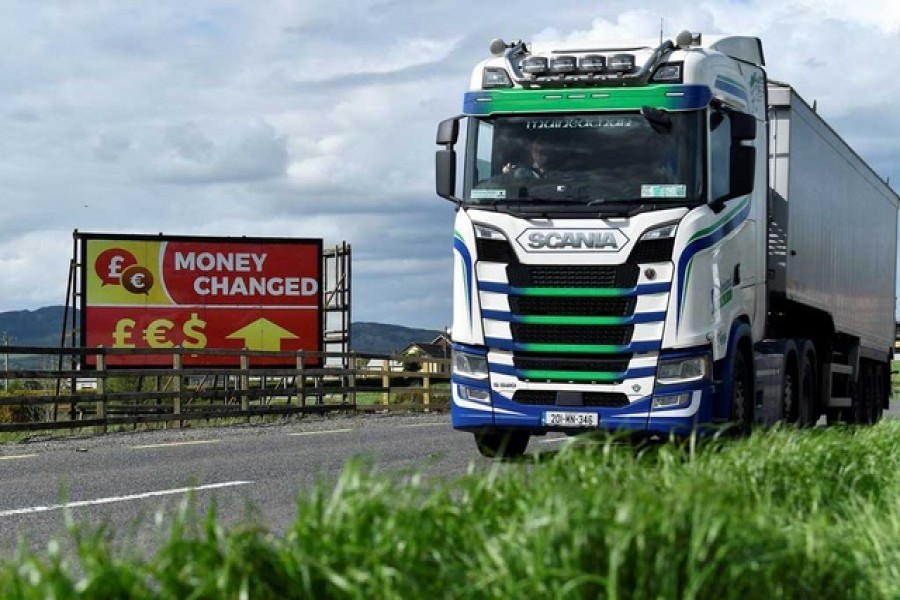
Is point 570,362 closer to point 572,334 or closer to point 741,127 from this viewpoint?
point 572,334

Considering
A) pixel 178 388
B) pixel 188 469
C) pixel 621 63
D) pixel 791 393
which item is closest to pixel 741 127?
pixel 621 63

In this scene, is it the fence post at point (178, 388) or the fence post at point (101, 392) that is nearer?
the fence post at point (101, 392)

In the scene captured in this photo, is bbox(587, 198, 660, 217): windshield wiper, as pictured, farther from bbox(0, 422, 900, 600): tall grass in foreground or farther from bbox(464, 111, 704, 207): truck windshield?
bbox(0, 422, 900, 600): tall grass in foreground

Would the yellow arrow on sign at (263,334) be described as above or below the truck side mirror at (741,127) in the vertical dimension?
below

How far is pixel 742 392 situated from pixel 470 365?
2.63m

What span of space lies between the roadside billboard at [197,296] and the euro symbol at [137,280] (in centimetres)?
3

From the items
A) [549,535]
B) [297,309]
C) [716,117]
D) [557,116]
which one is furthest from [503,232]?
[297,309]

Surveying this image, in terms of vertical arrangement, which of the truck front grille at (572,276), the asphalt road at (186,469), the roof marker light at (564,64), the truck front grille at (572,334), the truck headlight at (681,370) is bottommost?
the asphalt road at (186,469)

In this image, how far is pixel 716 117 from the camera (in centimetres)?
1286

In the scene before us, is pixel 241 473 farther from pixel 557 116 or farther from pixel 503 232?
pixel 557 116

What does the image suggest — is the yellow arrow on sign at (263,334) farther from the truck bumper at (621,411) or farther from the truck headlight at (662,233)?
the truck headlight at (662,233)

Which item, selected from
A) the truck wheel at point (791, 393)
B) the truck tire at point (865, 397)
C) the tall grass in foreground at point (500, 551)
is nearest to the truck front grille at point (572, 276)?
the truck wheel at point (791, 393)

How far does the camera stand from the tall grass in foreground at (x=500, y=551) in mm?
4156

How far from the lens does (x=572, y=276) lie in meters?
12.5
